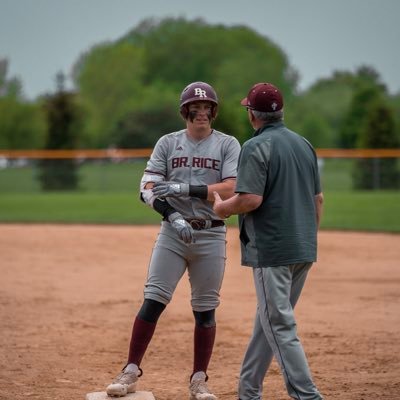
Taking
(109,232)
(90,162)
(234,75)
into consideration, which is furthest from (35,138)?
(109,232)

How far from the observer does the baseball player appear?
17.9 ft

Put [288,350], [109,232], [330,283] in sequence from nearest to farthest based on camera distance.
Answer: [288,350], [330,283], [109,232]

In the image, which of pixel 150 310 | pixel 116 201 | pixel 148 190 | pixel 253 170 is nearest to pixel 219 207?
pixel 253 170

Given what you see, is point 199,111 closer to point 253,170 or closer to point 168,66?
point 253,170

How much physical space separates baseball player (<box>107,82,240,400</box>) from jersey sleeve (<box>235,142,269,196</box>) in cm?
64

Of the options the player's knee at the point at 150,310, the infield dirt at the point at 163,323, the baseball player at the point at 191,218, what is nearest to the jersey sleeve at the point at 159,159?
the baseball player at the point at 191,218

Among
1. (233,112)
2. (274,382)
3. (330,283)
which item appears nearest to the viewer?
(274,382)

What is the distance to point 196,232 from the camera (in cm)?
544

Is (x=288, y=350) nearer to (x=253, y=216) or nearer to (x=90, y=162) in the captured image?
(x=253, y=216)

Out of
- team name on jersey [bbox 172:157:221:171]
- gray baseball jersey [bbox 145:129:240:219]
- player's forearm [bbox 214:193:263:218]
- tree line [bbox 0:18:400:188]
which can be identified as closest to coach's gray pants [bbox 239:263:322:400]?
player's forearm [bbox 214:193:263:218]

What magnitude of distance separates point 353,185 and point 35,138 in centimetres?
2837

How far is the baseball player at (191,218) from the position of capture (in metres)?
5.45

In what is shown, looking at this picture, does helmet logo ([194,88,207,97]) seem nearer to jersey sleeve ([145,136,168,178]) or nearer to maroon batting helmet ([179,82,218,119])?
maroon batting helmet ([179,82,218,119])

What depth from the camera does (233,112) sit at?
122 feet
